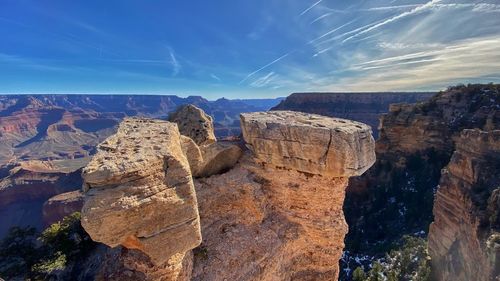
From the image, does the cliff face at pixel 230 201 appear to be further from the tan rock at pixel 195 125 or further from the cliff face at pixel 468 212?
the cliff face at pixel 468 212

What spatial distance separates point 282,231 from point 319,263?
89.8 inches

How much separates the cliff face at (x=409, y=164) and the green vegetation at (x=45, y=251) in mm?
31360

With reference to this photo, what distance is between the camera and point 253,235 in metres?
10.9

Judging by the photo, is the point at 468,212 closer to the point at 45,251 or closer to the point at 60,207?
the point at 45,251

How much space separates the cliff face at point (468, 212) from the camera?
23.1m

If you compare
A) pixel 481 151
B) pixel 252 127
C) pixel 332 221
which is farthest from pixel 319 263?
pixel 481 151

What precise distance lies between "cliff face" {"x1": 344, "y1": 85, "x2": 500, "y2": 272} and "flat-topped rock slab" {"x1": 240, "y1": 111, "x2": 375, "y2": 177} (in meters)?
31.1

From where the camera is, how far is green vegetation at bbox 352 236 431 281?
28.1 meters

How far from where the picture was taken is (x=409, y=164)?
5122 cm

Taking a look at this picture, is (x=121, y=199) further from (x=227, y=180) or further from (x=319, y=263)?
(x=319, y=263)

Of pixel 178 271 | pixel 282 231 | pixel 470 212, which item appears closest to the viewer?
pixel 178 271

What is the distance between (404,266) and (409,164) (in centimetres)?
2502

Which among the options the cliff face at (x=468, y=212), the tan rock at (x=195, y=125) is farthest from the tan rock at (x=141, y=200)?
the cliff face at (x=468, y=212)

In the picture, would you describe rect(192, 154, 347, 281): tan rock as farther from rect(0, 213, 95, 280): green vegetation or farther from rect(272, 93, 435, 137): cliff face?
rect(272, 93, 435, 137): cliff face
